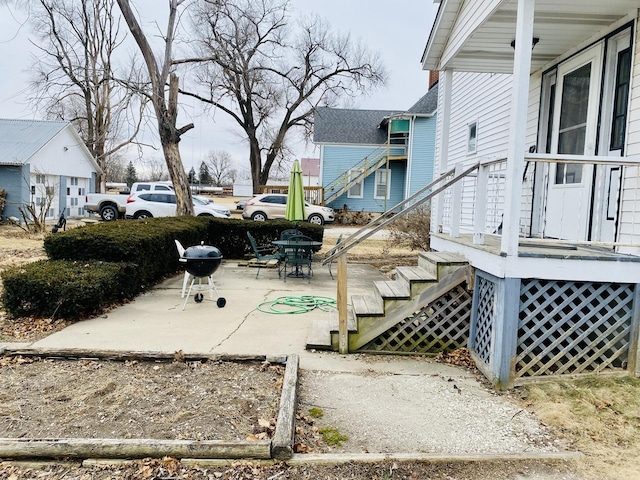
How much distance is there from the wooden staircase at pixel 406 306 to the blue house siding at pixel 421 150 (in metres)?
19.8

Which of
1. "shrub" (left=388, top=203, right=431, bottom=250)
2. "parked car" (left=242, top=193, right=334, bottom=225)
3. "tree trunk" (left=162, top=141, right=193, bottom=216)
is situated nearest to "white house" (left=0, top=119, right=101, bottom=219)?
"tree trunk" (left=162, top=141, right=193, bottom=216)

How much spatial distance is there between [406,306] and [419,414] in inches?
53.5

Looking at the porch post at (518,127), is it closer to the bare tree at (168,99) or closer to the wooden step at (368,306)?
the wooden step at (368,306)

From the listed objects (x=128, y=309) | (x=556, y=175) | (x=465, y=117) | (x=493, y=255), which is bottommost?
(x=128, y=309)

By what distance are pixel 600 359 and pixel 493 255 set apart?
147cm

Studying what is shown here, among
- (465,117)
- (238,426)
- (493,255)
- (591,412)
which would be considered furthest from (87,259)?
(465,117)

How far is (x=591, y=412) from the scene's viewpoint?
136 inches

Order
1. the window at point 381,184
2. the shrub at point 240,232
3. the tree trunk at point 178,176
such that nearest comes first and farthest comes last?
1. the shrub at point 240,232
2. the tree trunk at point 178,176
3. the window at point 381,184

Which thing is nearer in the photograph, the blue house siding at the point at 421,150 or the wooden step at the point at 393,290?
the wooden step at the point at 393,290

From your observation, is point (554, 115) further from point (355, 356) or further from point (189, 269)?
point (189, 269)

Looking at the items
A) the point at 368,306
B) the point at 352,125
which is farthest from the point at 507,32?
the point at 352,125

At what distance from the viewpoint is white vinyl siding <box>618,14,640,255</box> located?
13.9 ft

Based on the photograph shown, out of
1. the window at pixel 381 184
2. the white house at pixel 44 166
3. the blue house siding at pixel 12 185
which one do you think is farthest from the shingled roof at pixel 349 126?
the blue house siding at pixel 12 185

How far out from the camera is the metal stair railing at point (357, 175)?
2520 centimetres
